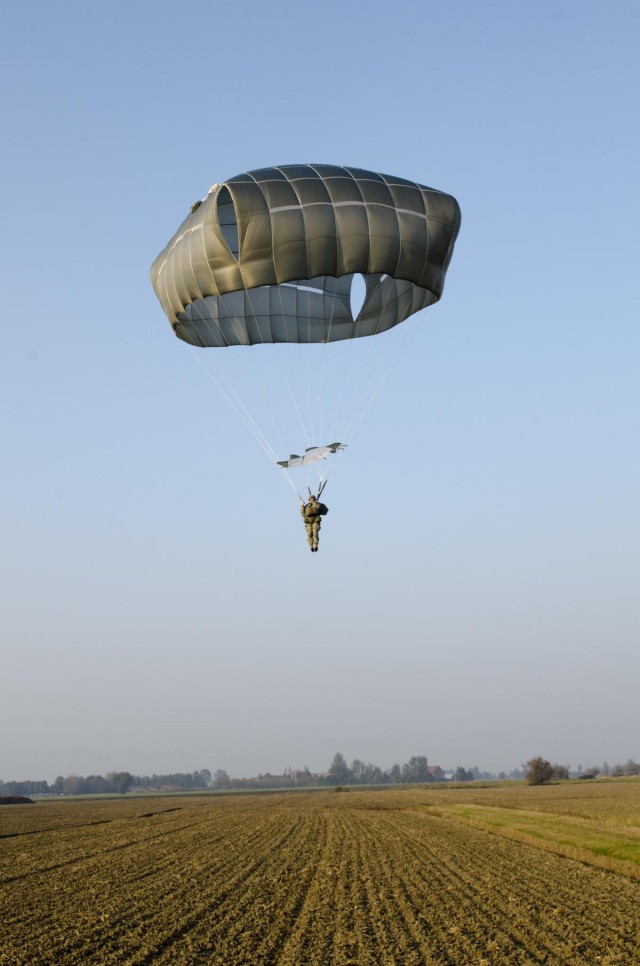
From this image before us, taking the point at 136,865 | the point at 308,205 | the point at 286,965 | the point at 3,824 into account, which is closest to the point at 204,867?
the point at 136,865

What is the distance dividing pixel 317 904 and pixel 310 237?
1449 cm

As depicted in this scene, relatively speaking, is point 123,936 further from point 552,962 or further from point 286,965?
point 552,962

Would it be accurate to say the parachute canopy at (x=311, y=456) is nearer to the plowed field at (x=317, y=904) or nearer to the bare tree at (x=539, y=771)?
the plowed field at (x=317, y=904)

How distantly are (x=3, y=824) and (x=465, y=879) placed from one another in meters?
33.5

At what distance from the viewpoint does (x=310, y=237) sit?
21391 millimetres

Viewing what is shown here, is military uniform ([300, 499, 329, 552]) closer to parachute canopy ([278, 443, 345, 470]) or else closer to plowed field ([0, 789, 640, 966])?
parachute canopy ([278, 443, 345, 470])

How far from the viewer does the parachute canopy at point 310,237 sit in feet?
70.0

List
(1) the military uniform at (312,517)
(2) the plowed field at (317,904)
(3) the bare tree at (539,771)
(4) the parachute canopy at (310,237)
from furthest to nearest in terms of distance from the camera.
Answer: (3) the bare tree at (539,771), (1) the military uniform at (312,517), (4) the parachute canopy at (310,237), (2) the plowed field at (317,904)

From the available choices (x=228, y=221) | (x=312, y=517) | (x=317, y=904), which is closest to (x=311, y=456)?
(x=312, y=517)

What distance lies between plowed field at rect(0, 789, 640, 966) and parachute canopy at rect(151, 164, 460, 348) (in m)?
13.8

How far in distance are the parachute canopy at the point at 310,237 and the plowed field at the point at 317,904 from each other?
13806 mm

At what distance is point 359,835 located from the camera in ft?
104

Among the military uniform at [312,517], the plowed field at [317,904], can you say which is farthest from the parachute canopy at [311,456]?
the plowed field at [317,904]

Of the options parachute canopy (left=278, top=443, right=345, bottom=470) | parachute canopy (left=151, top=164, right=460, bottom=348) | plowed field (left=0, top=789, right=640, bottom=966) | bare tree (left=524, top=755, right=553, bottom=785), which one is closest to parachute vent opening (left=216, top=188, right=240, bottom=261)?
parachute canopy (left=151, top=164, right=460, bottom=348)
